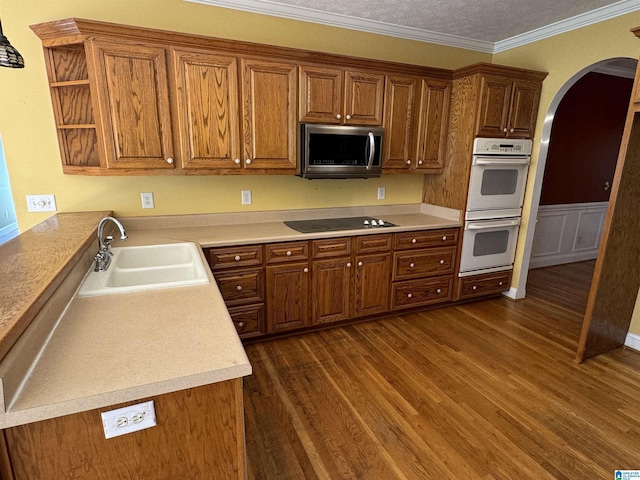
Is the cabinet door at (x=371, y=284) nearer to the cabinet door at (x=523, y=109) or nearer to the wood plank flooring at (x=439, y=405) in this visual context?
the wood plank flooring at (x=439, y=405)

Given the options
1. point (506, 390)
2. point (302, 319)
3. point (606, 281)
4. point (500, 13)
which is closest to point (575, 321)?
point (606, 281)

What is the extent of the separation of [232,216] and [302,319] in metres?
1.04

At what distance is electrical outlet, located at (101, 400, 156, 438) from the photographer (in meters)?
0.91

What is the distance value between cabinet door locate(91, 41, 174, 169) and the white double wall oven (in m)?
2.52

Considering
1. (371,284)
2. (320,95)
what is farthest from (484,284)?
(320,95)

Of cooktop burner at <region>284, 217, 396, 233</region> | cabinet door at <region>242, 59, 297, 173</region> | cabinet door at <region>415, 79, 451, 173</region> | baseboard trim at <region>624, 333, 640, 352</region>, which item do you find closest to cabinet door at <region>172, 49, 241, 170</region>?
cabinet door at <region>242, 59, 297, 173</region>

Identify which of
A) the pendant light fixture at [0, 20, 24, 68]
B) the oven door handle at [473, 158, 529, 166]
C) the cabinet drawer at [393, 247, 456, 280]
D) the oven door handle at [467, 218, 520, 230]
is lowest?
the cabinet drawer at [393, 247, 456, 280]

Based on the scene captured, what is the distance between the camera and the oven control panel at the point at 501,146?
3080 mm

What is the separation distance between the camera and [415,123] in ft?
10.2

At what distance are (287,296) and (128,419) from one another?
6.05 ft

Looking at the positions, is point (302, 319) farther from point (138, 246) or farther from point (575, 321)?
point (575, 321)

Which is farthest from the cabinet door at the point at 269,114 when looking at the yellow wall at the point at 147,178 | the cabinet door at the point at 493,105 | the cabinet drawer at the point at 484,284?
the cabinet drawer at the point at 484,284

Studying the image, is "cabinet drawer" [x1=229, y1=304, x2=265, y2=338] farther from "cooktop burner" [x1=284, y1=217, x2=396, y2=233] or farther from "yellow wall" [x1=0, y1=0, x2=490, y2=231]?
"yellow wall" [x1=0, y1=0, x2=490, y2=231]

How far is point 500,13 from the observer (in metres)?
2.85
